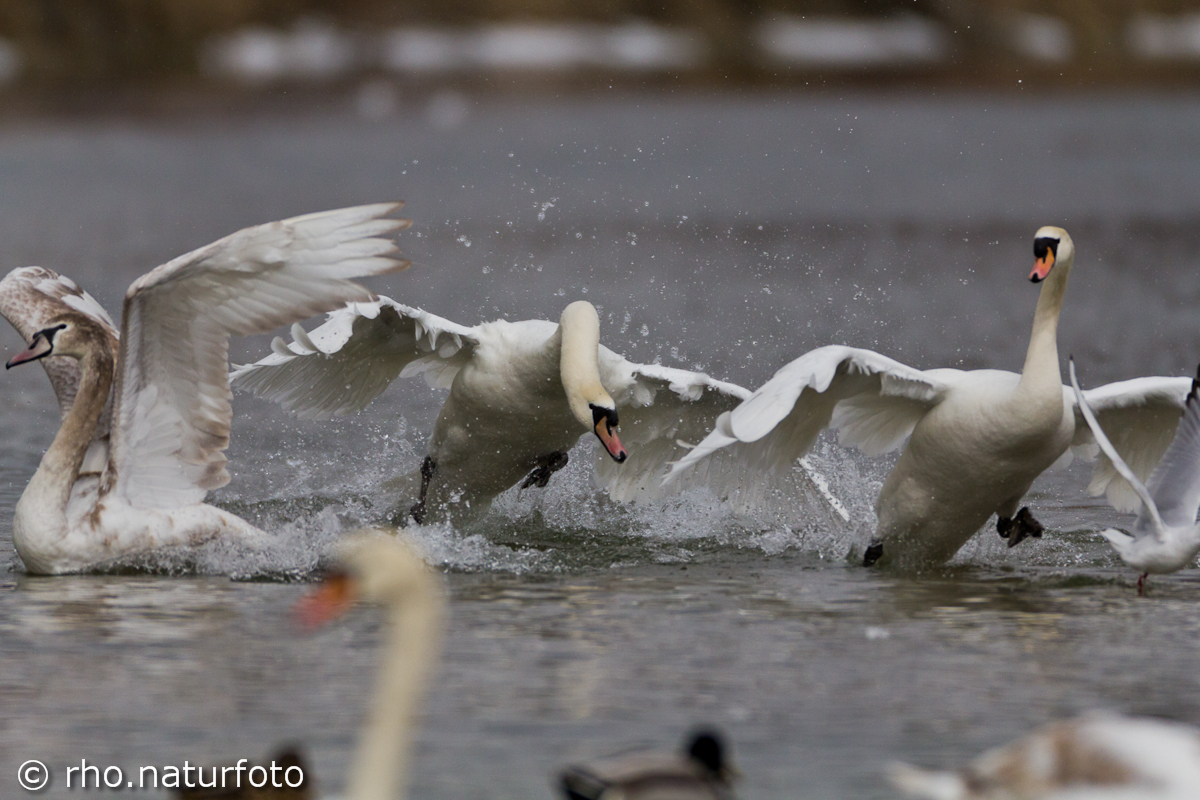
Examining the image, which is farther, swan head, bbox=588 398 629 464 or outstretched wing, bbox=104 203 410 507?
swan head, bbox=588 398 629 464

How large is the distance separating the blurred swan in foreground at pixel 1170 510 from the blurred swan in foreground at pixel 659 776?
11.5ft

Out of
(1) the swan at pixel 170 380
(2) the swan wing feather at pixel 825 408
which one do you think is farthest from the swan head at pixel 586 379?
(1) the swan at pixel 170 380

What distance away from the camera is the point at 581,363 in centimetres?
812

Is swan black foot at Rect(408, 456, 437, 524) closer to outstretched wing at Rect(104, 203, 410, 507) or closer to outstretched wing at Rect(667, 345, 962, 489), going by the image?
outstretched wing at Rect(104, 203, 410, 507)

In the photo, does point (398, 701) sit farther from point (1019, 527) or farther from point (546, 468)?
point (546, 468)

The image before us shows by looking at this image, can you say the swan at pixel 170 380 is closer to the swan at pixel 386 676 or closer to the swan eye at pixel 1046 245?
the swan eye at pixel 1046 245

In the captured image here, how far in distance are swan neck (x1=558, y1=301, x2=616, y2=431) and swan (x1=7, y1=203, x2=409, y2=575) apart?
92cm

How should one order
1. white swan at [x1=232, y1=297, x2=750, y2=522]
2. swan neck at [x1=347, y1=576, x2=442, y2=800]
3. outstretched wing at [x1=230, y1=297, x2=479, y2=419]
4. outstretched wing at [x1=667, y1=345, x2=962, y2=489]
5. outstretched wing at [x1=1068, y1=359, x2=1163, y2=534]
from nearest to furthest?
1. swan neck at [x1=347, y1=576, x2=442, y2=800]
2. outstretched wing at [x1=1068, y1=359, x2=1163, y2=534]
3. outstretched wing at [x1=667, y1=345, x2=962, y2=489]
4. white swan at [x1=232, y1=297, x2=750, y2=522]
5. outstretched wing at [x1=230, y1=297, x2=479, y2=419]

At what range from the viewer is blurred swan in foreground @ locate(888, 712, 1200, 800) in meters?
4.27

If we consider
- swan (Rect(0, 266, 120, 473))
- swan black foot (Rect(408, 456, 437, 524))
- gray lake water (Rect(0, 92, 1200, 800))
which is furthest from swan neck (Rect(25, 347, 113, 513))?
swan black foot (Rect(408, 456, 437, 524))

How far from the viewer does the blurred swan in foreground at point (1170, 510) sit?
24.8 feet

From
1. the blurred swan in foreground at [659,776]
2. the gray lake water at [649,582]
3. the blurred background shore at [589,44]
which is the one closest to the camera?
the blurred swan in foreground at [659,776]

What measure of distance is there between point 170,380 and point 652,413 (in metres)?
2.47

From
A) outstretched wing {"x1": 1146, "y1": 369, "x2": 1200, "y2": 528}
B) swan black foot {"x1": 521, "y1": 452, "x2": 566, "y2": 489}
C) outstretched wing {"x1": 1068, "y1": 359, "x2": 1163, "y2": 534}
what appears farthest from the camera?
swan black foot {"x1": 521, "y1": 452, "x2": 566, "y2": 489}
